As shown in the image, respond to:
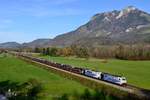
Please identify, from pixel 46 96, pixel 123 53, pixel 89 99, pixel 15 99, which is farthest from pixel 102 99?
pixel 123 53

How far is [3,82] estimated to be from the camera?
320 feet

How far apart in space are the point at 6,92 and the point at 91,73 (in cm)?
2888

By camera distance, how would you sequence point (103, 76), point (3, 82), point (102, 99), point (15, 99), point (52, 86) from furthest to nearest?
point (3, 82) < point (103, 76) < point (52, 86) < point (15, 99) < point (102, 99)

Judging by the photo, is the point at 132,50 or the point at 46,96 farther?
the point at 132,50

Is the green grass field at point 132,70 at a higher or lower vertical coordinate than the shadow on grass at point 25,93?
higher

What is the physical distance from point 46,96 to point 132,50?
133066 mm

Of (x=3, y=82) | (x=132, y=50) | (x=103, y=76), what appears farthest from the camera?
(x=132, y=50)

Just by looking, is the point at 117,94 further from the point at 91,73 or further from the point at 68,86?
the point at 91,73

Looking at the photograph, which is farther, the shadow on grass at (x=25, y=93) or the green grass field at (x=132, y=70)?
the green grass field at (x=132, y=70)

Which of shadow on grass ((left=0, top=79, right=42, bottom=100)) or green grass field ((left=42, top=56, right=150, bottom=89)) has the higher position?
green grass field ((left=42, top=56, right=150, bottom=89))

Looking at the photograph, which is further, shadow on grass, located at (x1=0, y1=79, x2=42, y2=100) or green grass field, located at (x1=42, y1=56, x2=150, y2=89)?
green grass field, located at (x1=42, y1=56, x2=150, y2=89)

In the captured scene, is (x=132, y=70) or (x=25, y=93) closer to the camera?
(x=25, y=93)

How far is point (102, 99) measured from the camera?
5991 cm

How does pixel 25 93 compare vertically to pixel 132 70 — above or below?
below
